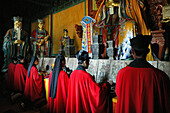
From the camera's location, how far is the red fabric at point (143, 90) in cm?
125

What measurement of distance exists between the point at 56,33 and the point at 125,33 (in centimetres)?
560

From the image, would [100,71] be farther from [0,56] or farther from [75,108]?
[0,56]

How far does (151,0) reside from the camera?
169 inches


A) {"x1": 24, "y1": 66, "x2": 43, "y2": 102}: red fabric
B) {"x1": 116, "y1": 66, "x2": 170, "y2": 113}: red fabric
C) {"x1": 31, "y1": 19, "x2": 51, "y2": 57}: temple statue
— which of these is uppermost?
{"x1": 31, "y1": 19, "x2": 51, "y2": 57}: temple statue

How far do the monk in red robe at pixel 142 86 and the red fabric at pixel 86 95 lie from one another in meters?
0.49

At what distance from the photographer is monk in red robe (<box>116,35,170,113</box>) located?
125 cm

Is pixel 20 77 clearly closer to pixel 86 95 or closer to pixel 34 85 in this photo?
pixel 34 85

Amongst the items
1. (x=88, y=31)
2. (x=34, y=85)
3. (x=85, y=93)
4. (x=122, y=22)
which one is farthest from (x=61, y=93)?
(x=122, y=22)

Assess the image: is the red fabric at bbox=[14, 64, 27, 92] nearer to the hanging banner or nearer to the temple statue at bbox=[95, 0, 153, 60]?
the hanging banner

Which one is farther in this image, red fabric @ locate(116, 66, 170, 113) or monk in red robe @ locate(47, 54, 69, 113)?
monk in red robe @ locate(47, 54, 69, 113)

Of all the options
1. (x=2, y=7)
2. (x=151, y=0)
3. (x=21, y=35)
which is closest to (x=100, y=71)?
(x=151, y=0)

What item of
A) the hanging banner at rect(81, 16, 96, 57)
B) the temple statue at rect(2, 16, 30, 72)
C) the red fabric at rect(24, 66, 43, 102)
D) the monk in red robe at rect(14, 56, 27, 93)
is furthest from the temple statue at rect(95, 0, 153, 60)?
the temple statue at rect(2, 16, 30, 72)

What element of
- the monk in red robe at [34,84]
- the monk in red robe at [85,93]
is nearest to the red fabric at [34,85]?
the monk in red robe at [34,84]

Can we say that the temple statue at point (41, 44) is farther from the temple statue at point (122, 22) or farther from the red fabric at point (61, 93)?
the red fabric at point (61, 93)
